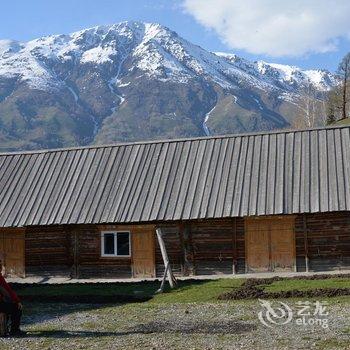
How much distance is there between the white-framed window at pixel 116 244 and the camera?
1058 inches

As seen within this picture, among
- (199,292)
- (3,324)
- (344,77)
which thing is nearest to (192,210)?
(199,292)

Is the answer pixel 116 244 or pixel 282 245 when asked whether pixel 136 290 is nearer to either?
pixel 116 244

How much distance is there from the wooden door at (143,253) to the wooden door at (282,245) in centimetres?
Answer: 527

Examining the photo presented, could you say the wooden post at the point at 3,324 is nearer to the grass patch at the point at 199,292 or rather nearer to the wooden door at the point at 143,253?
the grass patch at the point at 199,292

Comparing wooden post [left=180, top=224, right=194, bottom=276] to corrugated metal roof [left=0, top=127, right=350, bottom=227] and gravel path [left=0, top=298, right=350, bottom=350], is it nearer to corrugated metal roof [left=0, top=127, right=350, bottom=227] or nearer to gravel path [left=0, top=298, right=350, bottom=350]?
corrugated metal roof [left=0, top=127, right=350, bottom=227]

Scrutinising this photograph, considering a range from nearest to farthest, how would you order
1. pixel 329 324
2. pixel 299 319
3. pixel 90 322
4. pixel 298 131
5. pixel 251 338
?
pixel 251 338 < pixel 329 324 < pixel 299 319 < pixel 90 322 < pixel 298 131

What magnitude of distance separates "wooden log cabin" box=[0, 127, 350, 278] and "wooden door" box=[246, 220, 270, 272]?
0.04m

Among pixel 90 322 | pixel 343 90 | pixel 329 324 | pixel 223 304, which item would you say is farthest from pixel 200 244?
pixel 343 90

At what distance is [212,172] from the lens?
27.9 metres

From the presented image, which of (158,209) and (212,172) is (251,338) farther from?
(212,172)

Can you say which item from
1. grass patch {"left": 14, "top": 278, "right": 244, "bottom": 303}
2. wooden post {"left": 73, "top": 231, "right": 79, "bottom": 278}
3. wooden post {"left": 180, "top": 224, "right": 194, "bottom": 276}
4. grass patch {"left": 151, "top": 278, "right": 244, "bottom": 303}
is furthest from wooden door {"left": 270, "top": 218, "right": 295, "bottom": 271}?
wooden post {"left": 73, "top": 231, "right": 79, "bottom": 278}

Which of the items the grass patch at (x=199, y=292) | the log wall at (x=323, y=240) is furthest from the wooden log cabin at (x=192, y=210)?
the grass patch at (x=199, y=292)

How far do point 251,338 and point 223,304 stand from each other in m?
4.92

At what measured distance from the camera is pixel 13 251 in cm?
2825
